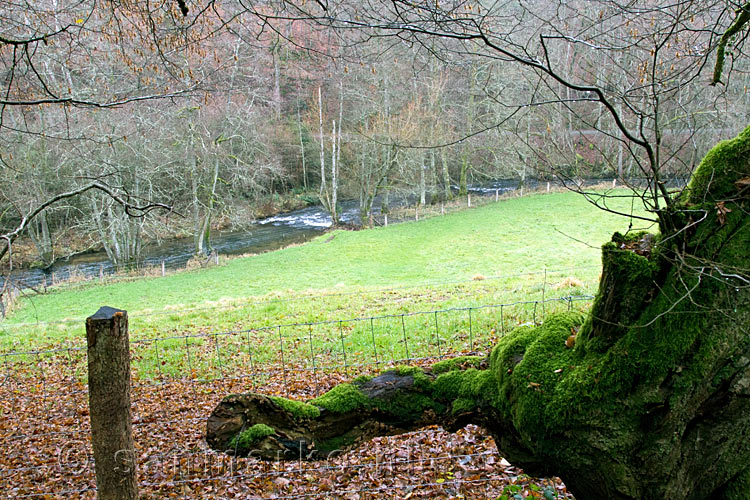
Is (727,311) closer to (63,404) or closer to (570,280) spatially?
(63,404)

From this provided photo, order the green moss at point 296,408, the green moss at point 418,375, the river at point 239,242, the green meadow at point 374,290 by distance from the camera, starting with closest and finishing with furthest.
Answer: the green moss at point 296,408 < the green moss at point 418,375 < the green meadow at point 374,290 < the river at point 239,242

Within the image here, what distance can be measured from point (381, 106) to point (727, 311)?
→ 29.9 m

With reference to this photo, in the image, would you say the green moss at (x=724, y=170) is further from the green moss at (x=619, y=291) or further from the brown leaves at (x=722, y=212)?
the green moss at (x=619, y=291)

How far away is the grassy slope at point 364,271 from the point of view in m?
12.5

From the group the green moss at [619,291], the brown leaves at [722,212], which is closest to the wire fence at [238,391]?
the green moss at [619,291]

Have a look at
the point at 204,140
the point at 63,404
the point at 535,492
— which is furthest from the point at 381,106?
the point at 535,492

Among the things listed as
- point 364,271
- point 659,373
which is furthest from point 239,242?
point 659,373

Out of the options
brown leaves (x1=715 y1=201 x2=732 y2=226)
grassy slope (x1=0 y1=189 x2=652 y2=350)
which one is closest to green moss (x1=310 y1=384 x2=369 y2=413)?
brown leaves (x1=715 y1=201 x2=732 y2=226)

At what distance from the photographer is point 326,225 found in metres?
34.2

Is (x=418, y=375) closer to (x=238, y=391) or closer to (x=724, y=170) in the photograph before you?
(x=724, y=170)

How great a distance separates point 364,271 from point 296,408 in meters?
16.9

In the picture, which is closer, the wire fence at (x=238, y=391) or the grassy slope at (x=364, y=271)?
the wire fence at (x=238, y=391)

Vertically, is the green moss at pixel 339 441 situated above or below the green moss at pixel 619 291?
below

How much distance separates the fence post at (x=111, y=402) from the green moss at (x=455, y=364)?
2.09 metres
